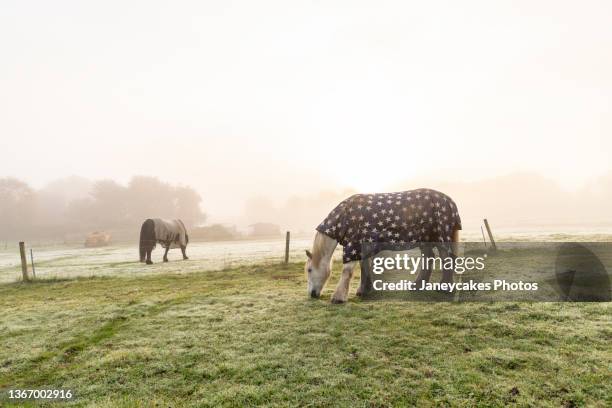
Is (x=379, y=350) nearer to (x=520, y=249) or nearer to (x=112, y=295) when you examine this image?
(x=112, y=295)

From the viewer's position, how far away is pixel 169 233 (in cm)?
2470

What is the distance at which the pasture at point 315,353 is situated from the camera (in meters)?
4.28

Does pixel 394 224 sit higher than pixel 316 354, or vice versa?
pixel 394 224

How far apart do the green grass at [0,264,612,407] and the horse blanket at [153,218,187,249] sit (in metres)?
14.5

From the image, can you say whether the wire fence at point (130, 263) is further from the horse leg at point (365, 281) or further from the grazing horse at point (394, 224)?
the grazing horse at point (394, 224)

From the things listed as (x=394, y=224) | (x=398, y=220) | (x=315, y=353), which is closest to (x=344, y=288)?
(x=394, y=224)

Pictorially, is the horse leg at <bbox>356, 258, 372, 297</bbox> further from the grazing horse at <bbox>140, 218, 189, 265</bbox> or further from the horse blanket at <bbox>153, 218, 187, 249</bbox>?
the horse blanket at <bbox>153, 218, 187, 249</bbox>

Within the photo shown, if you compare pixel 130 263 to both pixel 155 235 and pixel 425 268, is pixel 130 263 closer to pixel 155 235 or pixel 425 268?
pixel 155 235

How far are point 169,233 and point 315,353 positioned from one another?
71.5ft

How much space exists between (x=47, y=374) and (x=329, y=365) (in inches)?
187

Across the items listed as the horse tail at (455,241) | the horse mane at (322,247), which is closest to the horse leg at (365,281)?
the horse mane at (322,247)

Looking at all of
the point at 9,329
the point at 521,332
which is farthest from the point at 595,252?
the point at 9,329

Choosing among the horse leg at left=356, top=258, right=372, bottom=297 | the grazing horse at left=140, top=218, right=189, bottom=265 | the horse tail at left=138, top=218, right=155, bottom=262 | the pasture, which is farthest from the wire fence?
the horse leg at left=356, top=258, right=372, bottom=297

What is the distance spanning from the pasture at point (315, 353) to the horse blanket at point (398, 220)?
5.38 feet
